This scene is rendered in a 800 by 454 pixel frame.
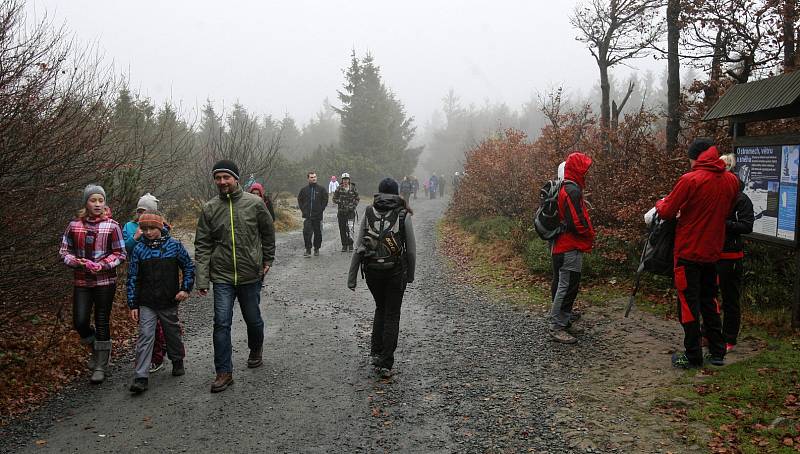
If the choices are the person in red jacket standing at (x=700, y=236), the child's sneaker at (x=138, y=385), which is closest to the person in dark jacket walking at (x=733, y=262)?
the person in red jacket standing at (x=700, y=236)

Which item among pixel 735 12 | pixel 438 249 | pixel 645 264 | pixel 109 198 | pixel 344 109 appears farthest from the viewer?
pixel 344 109

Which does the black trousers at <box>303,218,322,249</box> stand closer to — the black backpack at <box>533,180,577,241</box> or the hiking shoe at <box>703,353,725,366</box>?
the black backpack at <box>533,180,577,241</box>

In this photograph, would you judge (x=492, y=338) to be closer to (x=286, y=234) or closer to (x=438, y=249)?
(x=438, y=249)

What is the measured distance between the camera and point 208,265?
4949 millimetres

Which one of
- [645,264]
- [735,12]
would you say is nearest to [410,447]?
[645,264]

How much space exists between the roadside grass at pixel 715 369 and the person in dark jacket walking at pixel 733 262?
0.34 metres

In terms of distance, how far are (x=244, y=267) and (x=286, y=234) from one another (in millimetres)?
13314

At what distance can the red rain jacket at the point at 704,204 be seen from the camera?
4.73m

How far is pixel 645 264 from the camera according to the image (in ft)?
17.5

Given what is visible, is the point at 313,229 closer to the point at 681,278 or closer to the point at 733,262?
the point at 681,278

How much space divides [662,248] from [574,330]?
5.75 feet

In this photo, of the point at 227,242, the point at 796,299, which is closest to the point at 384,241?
the point at 227,242

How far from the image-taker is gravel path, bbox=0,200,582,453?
3941 mm

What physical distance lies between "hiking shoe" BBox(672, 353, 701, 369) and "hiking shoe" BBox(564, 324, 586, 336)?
1.35 meters
